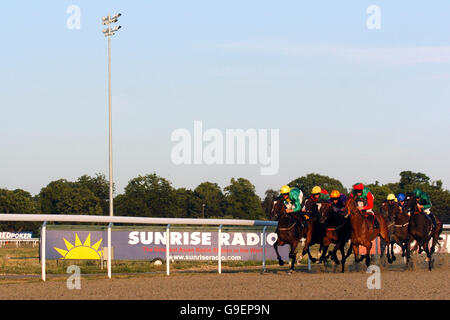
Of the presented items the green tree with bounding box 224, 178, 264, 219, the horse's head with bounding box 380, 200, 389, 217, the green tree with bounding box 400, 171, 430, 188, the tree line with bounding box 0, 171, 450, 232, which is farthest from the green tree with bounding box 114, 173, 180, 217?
the horse's head with bounding box 380, 200, 389, 217

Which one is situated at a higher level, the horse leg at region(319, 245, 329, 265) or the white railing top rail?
the white railing top rail

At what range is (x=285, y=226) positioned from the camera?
51.6ft

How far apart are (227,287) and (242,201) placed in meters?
79.8

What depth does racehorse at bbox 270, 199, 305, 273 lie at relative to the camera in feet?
51.2

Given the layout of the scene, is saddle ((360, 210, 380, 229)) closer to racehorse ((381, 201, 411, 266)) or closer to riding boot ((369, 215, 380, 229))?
riding boot ((369, 215, 380, 229))

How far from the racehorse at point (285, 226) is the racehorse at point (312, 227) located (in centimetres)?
31

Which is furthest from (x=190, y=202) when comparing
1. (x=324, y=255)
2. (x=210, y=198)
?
(x=324, y=255)

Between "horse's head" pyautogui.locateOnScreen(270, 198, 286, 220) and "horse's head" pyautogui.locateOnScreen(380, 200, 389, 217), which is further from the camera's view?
"horse's head" pyautogui.locateOnScreen(380, 200, 389, 217)

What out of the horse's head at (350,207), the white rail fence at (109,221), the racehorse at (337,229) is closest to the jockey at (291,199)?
the racehorse at (337,229)

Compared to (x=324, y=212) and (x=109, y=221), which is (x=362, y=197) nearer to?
(x=324, y=212)

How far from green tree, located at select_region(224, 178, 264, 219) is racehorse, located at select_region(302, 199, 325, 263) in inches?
2861

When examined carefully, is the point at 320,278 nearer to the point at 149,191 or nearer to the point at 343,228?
the point at 343,228

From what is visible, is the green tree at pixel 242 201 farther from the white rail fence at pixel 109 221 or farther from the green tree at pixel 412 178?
the white rail fence at pixel 109 221
